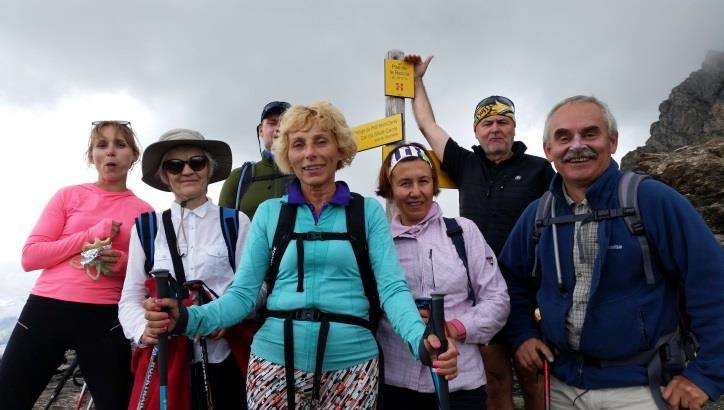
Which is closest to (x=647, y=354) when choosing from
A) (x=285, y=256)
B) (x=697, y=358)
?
(x=697, y=358)

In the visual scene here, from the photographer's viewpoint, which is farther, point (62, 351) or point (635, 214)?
point (62, 351)

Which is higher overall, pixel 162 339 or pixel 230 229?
pixel 230 229

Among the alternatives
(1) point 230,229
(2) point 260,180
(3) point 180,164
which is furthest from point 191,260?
(2) point 260,180

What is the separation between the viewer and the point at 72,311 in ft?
→ 13.1

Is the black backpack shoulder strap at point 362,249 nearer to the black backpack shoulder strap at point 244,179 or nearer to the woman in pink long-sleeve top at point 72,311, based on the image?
the woman in pink long-sleeve top at point 72,311

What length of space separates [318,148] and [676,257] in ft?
7.62

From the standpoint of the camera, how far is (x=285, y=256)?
300 centimetres

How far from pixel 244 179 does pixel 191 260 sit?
1997mm

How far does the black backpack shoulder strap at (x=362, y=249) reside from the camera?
3.03m

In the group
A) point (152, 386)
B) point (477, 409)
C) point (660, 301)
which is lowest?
point (477, 409)

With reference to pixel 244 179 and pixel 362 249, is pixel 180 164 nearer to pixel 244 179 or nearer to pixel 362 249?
pixel 244 179

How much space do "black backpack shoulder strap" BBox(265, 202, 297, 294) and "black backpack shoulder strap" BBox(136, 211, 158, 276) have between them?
3.26ft

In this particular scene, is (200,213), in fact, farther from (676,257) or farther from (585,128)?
(676,257)

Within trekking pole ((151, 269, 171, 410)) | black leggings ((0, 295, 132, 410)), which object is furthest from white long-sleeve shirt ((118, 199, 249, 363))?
black leggings ((0, 295, 132, 410))
